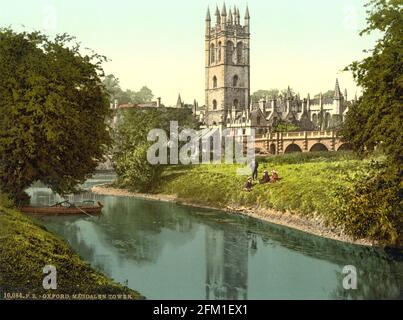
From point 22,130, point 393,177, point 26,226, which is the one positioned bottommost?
point 26,226

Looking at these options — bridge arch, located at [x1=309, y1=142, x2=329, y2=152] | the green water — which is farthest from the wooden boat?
bridge arch, located at [x1=309, y1=142, x2=329, y2=152]

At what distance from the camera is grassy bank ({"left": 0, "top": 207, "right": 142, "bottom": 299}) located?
18.8 metres

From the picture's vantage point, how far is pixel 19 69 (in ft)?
104

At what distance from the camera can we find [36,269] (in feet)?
64.3

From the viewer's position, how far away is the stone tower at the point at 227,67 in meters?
123

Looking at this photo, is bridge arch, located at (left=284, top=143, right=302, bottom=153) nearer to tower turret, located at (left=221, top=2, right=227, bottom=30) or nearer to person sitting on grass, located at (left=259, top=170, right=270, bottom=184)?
person sitting on grass, located at (left=259, top=170, right=270, bottom=184)

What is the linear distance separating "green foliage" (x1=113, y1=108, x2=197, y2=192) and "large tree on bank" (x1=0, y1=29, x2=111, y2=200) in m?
25.0

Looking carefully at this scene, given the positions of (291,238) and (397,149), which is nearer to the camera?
(397,149)
